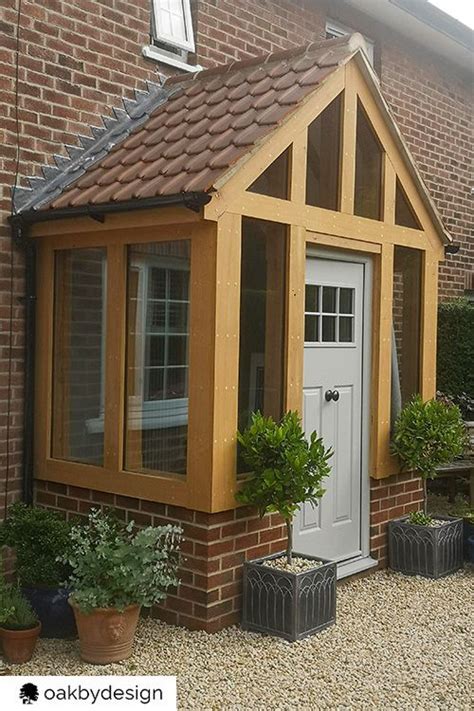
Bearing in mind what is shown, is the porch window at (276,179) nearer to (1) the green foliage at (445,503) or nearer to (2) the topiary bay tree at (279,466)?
(2) the topiary bay tree at (279,466)

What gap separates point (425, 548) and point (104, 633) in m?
3.02

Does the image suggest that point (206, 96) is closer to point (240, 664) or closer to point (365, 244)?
point (365, 244)

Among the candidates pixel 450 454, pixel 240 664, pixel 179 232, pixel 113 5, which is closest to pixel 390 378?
pixel 450 454

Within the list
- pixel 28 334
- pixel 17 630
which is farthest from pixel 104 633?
pixel 28 334

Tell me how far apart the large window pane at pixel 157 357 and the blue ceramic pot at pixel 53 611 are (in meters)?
0.96

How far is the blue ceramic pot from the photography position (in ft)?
18.5

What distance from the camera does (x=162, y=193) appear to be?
18.0 ft

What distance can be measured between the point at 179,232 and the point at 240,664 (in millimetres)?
2671

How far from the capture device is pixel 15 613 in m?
5.28

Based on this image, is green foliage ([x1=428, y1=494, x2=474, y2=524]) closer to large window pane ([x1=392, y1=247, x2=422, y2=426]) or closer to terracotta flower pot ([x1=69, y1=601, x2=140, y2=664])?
large window pane ([x1=392, y1=247, x2=422, y2=426])

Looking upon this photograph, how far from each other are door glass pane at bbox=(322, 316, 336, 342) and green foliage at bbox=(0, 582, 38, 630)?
2886 mm

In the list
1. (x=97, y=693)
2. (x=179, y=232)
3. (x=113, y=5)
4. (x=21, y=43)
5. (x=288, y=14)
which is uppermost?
(x=288, y=14)

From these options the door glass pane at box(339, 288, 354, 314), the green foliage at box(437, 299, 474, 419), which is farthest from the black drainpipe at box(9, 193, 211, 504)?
the green foliage at box(437, 299, 474, 419)

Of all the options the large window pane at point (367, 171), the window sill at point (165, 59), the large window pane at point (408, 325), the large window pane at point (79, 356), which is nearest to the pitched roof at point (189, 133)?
the window sill at point (165, 59)
